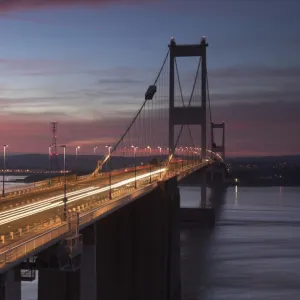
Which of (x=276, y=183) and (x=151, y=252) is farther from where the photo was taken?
(x=276, y=183)

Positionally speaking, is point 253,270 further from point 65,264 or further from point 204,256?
point 65,264

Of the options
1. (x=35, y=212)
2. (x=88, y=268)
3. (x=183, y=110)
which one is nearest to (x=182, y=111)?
(x=183, y=110)

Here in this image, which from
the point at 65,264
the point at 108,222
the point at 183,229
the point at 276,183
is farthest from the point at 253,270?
the point at 276,183

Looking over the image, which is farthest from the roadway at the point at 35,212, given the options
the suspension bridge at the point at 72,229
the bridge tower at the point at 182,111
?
the bridge tower at the point at 182,111

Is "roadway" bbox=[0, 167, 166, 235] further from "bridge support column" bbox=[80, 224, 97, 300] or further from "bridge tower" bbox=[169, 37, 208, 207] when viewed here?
"bridge tower" bbox=[169, 37, 208, 207]

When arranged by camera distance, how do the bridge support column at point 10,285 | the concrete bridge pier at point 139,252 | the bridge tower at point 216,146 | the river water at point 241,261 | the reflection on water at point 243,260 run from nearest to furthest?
1. the bridge support column at point 10,285
2. the concrete bridge pier at point 139,252
3. the river water at point 241,261
4. the reflection on water at point 243,260
5. the bridge tower at point 216,146

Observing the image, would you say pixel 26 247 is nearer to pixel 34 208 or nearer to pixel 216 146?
pixel 34 208

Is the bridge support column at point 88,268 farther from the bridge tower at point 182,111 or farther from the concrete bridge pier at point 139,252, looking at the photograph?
the bridge tower at point 182,111
